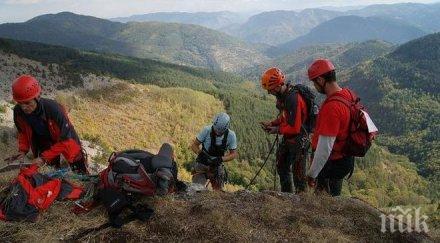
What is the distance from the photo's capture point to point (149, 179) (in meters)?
6.29

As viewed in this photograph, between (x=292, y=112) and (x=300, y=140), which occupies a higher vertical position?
(x=292, y=112)

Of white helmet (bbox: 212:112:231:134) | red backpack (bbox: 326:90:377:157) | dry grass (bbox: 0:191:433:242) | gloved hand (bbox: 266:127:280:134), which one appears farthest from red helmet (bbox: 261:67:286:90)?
dry grass (bbox: 0:191:433:242)

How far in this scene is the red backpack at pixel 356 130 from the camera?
6.09 metres

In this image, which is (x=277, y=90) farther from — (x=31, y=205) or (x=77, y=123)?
(x=77, y=123)

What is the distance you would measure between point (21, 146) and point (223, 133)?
423 centimetres

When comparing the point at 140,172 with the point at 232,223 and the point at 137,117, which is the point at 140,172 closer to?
the point at 232,223

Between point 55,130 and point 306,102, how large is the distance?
478 centimetres

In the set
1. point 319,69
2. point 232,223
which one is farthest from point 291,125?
point 232,223

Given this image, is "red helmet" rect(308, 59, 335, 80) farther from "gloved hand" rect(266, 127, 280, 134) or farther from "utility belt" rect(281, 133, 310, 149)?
"gloved hand" rect(266, 127, 280, 134)

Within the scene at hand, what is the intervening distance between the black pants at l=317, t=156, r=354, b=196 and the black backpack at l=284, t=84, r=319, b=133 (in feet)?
4.75

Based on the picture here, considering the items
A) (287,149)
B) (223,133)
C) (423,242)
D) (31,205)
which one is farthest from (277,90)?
(31,205)

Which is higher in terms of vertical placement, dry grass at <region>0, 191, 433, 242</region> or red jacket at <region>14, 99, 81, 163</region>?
red jacket at <region>14, 99, 81, 163</region>

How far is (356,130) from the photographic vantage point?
6191mm

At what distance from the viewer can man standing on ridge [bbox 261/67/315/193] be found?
7926 mm
